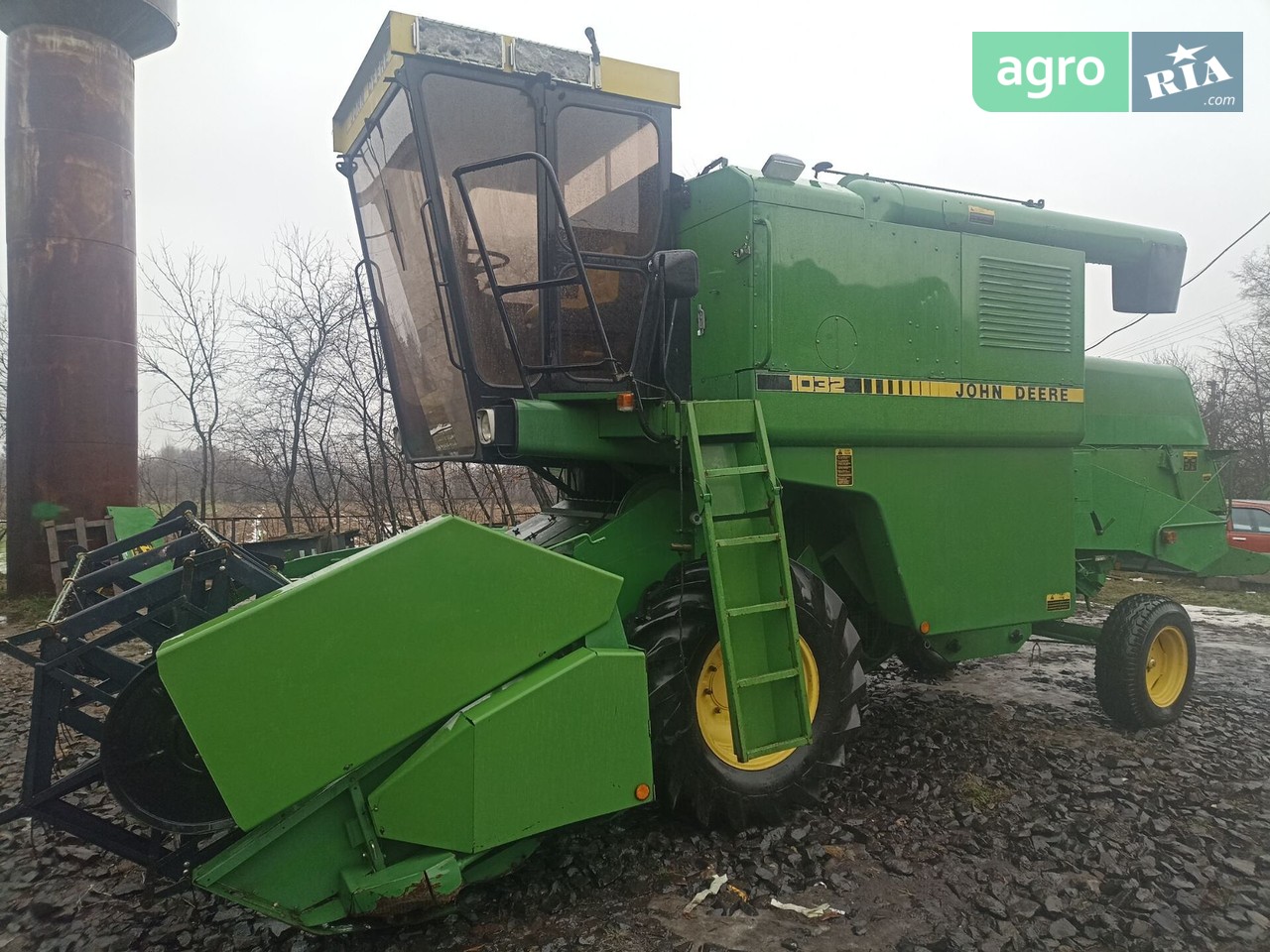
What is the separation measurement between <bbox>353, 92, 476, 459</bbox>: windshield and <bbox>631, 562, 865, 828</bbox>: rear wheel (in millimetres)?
1314

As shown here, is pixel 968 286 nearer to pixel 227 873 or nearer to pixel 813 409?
pixel 813 409

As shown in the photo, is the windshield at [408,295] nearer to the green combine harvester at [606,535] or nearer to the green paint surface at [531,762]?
the green combine harvester at [606,535]

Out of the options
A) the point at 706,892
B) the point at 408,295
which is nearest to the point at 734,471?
the point at 706,892

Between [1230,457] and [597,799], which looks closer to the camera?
[597,799]

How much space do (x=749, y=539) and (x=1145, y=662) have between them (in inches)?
121

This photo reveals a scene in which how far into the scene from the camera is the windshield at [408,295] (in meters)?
3.71

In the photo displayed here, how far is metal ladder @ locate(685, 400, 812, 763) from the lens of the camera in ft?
10.1

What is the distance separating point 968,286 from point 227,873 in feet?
13.9

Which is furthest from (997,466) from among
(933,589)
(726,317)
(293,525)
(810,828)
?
(293,525)

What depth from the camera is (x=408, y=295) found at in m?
4.18

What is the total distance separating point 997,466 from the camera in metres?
4.33

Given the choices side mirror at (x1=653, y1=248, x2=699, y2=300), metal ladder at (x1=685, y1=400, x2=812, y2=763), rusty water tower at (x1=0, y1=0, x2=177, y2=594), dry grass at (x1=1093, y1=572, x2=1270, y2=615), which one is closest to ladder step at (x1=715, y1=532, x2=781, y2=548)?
metal ladder at (x1=685, y1=400, x2=812, y2=763)

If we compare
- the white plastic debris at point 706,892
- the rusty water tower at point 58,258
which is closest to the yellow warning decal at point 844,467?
the white plastic debris at point 706,892

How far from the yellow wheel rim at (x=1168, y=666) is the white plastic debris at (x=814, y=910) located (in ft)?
10.9
